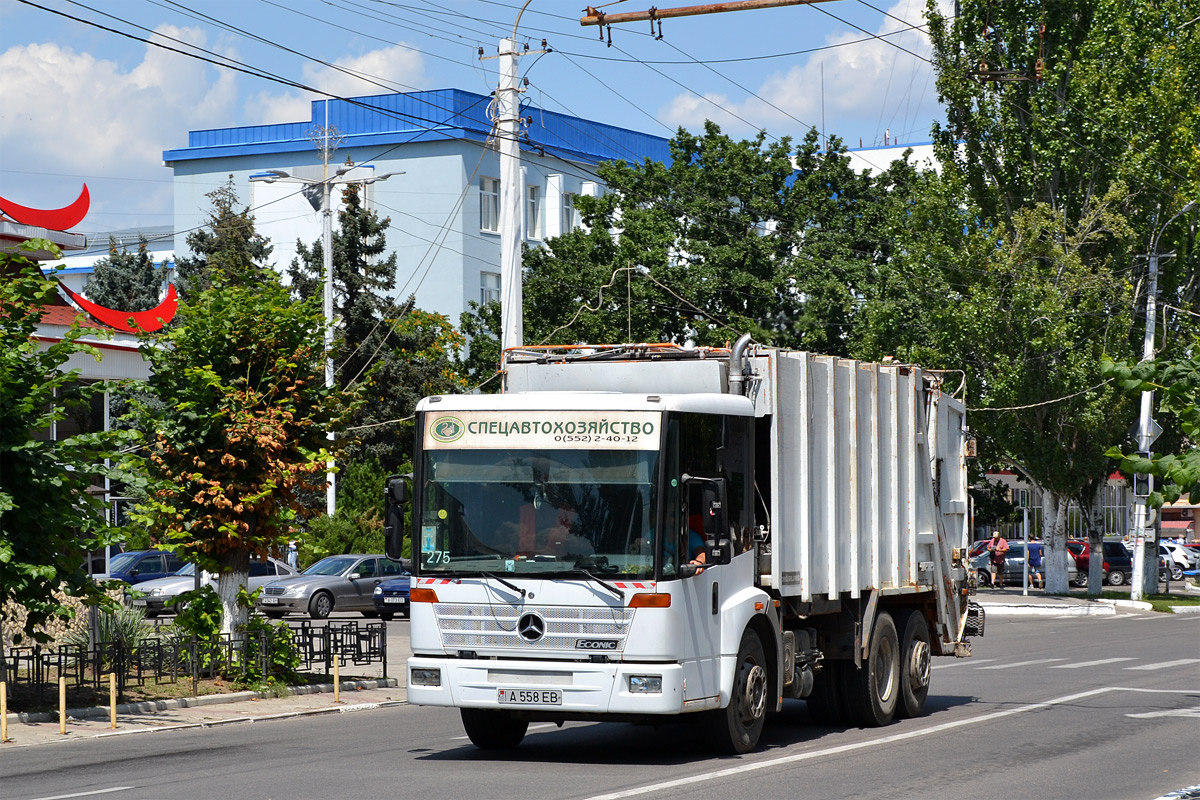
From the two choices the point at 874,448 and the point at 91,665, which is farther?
the point at 91,665

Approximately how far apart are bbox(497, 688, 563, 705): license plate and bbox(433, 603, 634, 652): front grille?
32 cm

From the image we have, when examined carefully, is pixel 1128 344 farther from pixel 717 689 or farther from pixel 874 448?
pixel 717 689

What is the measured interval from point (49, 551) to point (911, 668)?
9052 millimetres

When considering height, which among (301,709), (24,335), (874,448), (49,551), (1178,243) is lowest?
(301,709)

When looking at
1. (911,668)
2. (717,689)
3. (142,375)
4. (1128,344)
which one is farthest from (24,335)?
(1128,344)

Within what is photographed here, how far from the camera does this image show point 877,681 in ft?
47.4

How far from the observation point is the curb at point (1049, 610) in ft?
123

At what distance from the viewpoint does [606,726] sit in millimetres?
14805

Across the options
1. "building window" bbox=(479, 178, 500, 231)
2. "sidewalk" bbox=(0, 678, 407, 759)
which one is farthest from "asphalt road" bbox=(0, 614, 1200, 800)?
"building window" bbox=(479, 178, 500, 231)

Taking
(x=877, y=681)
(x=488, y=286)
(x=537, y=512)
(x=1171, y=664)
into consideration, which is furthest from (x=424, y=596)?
(x=488, y=286)

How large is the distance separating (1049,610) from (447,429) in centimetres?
2936

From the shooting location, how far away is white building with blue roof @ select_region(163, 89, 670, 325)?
56.6m

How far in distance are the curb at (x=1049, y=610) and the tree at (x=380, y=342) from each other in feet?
59.0

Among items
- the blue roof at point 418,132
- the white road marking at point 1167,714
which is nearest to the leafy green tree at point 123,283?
the blue roof at point 418,132
